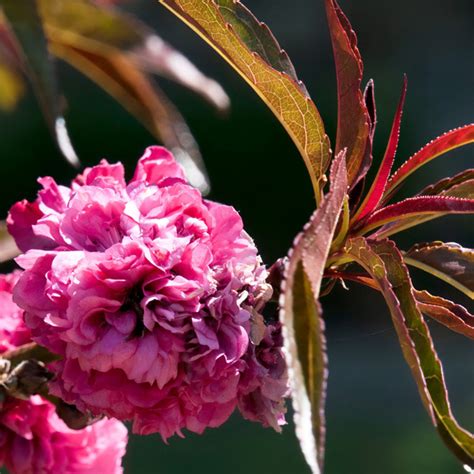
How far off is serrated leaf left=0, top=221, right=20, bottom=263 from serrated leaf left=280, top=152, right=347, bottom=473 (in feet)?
1.54

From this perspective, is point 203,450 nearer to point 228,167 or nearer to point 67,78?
point 228,167

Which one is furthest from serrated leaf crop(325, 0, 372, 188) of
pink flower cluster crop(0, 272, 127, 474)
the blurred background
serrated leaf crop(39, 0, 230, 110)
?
the blurred background

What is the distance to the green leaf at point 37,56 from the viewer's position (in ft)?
3.26

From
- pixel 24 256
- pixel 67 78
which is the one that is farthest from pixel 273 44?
pixel 67 78

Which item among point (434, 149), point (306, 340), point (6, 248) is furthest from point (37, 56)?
point (306, 340)

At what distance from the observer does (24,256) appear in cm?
64

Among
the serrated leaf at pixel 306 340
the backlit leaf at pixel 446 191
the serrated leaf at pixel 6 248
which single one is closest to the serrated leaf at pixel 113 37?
the serrated leaf at pixel 6 248

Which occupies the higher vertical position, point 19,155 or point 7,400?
point 19,155

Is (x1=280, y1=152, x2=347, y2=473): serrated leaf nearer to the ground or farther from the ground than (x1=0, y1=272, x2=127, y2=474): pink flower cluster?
nearer to the ground

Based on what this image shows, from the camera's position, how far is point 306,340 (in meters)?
0.50

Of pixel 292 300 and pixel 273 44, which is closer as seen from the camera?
pixel 292 300

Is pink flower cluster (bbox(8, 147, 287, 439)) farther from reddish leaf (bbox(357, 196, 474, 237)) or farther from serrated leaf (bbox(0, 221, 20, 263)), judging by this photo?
serrated leaf (bbox(0, 221, 20, 263))

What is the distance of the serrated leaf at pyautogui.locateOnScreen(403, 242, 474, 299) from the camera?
66cm

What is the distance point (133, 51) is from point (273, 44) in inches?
24.9
